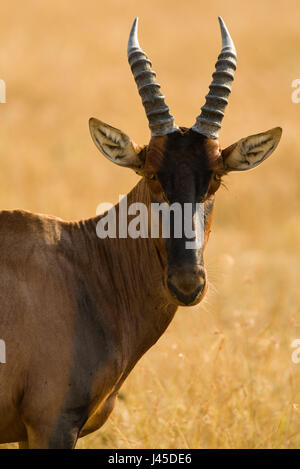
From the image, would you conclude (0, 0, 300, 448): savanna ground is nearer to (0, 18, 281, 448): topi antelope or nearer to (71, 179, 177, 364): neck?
(71, 179, 177, 364): neck

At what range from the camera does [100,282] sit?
7594 millimetres

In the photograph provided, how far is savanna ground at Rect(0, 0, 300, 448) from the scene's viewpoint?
33.2 ft

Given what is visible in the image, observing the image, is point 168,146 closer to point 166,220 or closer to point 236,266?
point 166,220

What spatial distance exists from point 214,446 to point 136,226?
3.43m

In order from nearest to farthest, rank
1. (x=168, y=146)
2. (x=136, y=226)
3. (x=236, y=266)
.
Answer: (x=168, y=146), (x=136, y=226), (x=236, y=266)

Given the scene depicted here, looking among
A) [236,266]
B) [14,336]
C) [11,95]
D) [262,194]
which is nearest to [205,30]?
[11,95]

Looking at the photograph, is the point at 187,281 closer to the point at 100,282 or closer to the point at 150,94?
the point at 100,282

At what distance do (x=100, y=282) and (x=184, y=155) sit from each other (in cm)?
145

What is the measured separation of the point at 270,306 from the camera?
16750 mm

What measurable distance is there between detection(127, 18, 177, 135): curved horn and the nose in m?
1.41

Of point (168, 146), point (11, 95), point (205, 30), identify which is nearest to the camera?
point (168, 146)

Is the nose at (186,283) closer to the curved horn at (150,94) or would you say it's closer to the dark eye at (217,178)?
the dark eye at (217,178)

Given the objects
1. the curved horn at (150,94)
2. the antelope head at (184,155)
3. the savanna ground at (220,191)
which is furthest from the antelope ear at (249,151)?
the savanna ground at (220,191)

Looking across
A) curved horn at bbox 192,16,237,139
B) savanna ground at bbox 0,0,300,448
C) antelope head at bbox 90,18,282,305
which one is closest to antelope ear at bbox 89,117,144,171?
antelope head at bbox 90,18,282,305
